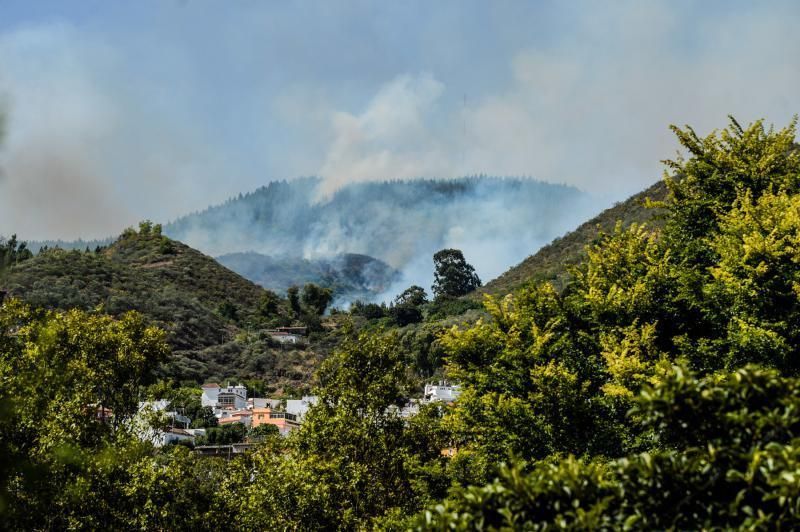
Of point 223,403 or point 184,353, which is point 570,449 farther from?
point 184,353

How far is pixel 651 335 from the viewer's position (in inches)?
797

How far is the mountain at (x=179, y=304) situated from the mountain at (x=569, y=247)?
31770 millimetres

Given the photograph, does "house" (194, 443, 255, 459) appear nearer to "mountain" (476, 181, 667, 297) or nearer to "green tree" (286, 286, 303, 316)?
"mountain" (476, 181, 667, 297)

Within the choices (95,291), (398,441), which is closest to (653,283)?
(398,441)

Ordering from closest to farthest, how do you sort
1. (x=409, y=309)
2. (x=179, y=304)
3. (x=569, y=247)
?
(x=569, y=247) < (x=179, y=304) < (x=409, y=309)

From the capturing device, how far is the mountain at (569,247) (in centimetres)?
9050

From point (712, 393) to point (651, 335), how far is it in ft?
40.9

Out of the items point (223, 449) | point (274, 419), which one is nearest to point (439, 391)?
point (274, 419)

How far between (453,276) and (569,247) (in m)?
34.5

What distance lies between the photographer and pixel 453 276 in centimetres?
13625

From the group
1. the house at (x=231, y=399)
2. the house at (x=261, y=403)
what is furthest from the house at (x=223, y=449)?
the house at (x=261, y=403)

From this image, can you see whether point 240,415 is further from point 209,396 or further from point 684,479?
point 684,479

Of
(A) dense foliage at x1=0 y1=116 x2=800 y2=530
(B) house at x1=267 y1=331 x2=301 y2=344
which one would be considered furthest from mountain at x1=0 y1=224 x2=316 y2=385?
(A) dense foliage at x1=0 y1=116 x2=800 y2=530

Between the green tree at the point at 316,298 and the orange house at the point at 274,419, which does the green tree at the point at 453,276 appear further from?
the orange house at the point at 274,419
